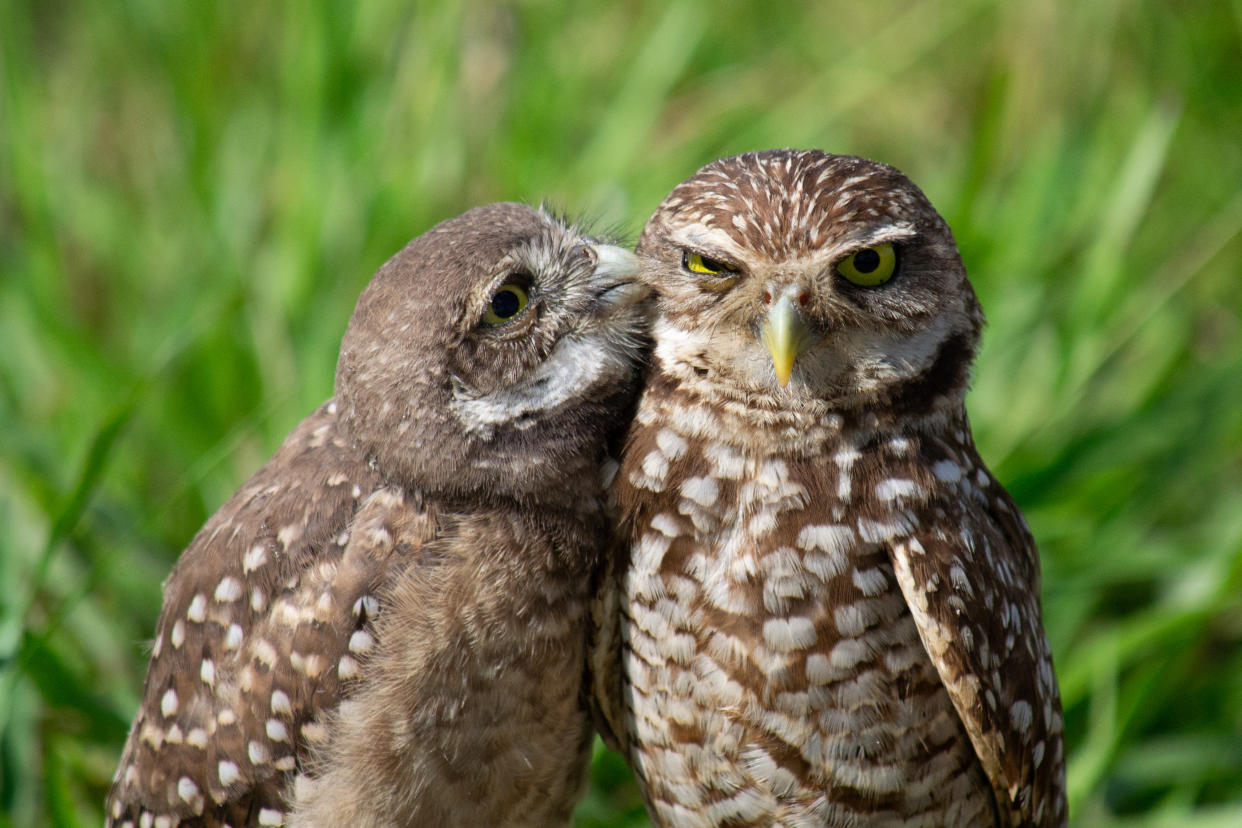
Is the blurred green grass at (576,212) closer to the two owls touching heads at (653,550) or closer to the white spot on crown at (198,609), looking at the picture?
the white spot on crown at (198,609)

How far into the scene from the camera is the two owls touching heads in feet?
6.26

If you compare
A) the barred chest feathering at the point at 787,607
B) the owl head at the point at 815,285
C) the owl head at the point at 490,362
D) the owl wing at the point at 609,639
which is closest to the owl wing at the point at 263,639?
the owl head at the point at 490,362

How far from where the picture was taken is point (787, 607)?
6.27 feet

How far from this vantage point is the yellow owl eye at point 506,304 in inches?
78.2

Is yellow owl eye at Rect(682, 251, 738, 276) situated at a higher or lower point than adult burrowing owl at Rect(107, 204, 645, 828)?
higher

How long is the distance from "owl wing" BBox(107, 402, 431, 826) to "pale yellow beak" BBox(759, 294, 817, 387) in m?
0.69

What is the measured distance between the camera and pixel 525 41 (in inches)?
198

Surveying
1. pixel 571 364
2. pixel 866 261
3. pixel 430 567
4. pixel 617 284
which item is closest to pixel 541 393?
pixel 571 364

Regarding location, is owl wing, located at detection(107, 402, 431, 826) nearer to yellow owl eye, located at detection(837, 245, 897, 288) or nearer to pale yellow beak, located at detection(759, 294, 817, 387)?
pale yellow beak, located at detection(759, 294, 817, 387)

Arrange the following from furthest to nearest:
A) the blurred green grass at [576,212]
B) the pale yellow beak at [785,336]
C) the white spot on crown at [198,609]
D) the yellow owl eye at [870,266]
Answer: the blurred green grass at [576,212] < the white spot on crown at [198,609] < the yellow owl eye at [870,266] < the pale yellow beak at [785,336]

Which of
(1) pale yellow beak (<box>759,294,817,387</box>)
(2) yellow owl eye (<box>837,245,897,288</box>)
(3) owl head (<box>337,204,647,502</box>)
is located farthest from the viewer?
(3) owl head (<box>337,204,647,502</box>)

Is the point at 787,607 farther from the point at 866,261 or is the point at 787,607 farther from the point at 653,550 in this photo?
the point at 866,261

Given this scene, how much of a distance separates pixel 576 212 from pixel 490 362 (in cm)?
117

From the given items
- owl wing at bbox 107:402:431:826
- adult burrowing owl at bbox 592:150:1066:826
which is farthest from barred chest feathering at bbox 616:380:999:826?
owl wing at bbox 107:402:431:826
